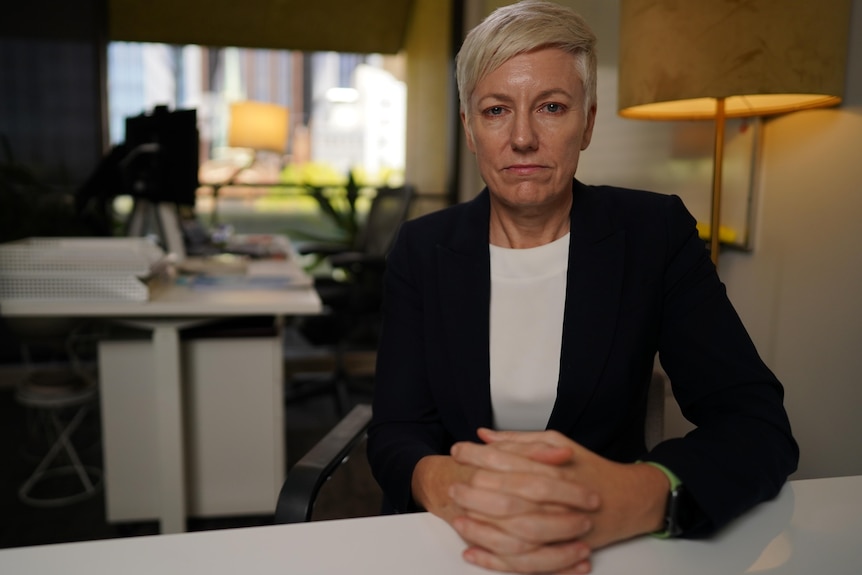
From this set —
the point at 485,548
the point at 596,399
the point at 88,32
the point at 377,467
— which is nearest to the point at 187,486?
the point at 377,467

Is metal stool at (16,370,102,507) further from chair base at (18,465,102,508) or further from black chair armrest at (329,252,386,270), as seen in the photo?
black chair armrest at (329,252,386,270)

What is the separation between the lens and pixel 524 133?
1044 millimetres

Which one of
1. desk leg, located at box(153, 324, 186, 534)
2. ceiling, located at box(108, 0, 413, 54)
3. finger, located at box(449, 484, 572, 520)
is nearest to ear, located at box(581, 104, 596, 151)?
finger, located at box(449, 484, 572, 520)

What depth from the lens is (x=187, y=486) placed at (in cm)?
239

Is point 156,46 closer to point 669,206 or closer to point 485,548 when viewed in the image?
point 669,206

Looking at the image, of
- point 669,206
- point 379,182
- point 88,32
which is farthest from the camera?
point 379,182

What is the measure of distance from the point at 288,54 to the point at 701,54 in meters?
4.51

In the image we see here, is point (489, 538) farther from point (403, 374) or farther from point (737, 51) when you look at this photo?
point (737, 51)

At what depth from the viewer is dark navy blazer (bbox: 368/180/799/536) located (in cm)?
106

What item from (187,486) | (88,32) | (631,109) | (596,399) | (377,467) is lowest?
(187,486)

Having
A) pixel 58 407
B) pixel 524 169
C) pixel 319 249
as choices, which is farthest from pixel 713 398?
pixel 319 249

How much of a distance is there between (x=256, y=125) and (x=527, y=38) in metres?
3.60

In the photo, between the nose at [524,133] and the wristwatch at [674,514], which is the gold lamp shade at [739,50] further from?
the wristwatch at [674,514]

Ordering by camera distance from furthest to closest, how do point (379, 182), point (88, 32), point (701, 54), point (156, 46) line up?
point (379, 182)
point (156, 46)
point (88, 32)
point (701, 54)
